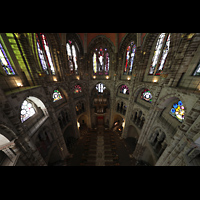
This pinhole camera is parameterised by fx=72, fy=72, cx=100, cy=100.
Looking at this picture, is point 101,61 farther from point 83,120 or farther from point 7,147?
point 7,147

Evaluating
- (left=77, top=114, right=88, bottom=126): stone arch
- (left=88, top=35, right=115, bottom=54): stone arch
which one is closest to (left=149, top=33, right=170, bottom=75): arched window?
(left=88, top=35, right=115, bottom=54): stone arch

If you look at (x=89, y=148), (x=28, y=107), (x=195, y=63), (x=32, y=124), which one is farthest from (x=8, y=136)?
(x=195, y=63)

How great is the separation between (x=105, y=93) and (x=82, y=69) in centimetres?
622

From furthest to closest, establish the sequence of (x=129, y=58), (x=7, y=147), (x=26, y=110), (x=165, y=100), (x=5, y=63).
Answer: (x=129, y=58) → (x=165, y=100) → (x=26, y=110) → (x=5, y=63) → (x=7, y=147)

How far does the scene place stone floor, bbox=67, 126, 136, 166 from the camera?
10.3 meters

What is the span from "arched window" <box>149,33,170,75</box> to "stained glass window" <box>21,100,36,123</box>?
13.2m

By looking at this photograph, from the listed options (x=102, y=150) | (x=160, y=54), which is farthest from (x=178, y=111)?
(x=102, y=150)

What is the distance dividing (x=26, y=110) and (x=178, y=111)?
42.2 feet

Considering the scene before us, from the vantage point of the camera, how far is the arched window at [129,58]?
1055cm

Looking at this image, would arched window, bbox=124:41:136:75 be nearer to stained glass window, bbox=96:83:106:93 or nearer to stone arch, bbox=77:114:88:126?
stained glass window, bbox=96:83:106:93

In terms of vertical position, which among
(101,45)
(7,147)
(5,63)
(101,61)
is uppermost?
(101,45)

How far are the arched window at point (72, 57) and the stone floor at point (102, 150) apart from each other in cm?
1247

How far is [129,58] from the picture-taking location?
36.3ft

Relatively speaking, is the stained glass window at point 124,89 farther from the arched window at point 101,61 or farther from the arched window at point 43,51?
the arched window at point 43,51
